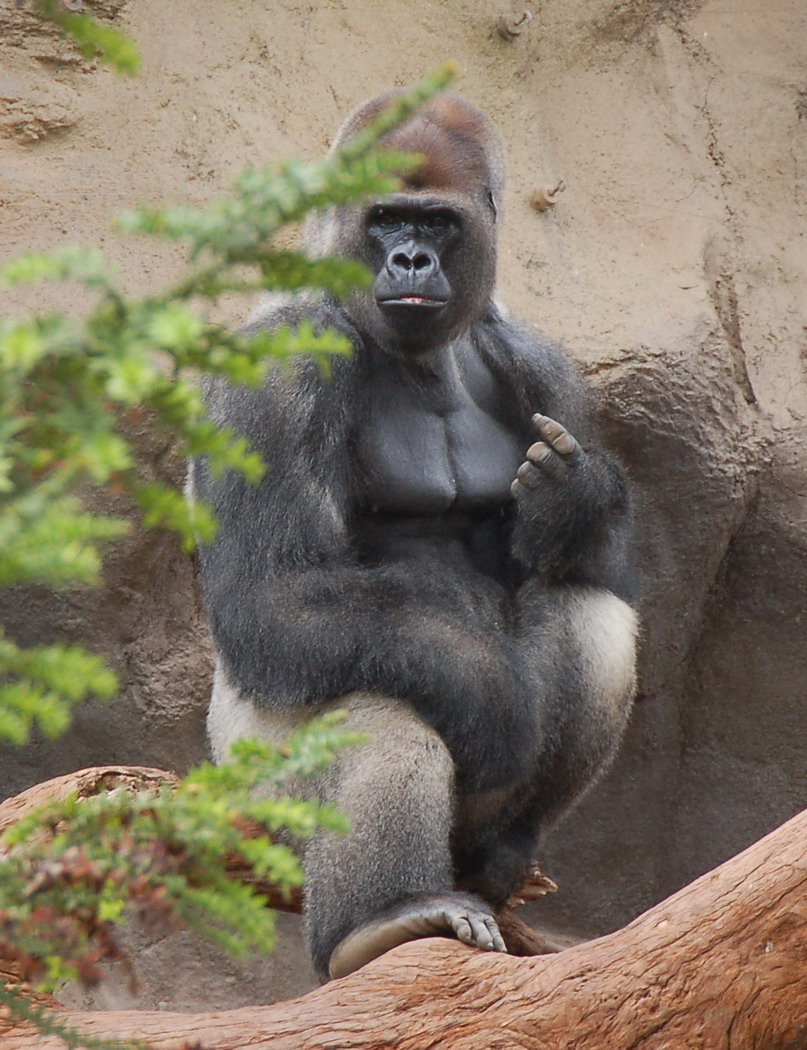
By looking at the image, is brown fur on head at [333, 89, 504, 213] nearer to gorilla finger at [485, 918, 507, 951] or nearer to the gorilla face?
the gorilla face

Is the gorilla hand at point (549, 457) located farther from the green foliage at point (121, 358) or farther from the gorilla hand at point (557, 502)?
the green foliage at point (121, 358)

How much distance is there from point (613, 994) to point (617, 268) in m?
2.83

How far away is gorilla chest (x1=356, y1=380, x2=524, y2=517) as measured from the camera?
133 inches

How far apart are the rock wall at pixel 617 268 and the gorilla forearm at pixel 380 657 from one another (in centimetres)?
125

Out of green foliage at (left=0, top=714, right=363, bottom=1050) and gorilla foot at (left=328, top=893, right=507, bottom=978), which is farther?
→ gorilla foot at (left=328, top=893, right=507, bottom=978)

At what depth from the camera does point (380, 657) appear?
3047 mm

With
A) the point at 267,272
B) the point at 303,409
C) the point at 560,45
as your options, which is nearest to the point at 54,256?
the point at 267,272

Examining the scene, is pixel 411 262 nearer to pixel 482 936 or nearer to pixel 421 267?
pixel 421 267

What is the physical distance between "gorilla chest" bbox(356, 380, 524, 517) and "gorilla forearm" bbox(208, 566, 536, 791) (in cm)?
29

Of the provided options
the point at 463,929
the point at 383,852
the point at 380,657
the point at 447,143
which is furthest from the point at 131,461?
the point at 447,143

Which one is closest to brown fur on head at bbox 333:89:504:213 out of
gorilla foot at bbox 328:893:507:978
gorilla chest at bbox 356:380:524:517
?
gorilla chest at bbox 356:380:524:517

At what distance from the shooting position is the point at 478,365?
12.3ft

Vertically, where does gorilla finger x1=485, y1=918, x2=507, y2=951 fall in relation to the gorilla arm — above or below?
below

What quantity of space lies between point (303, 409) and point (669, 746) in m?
2.24
